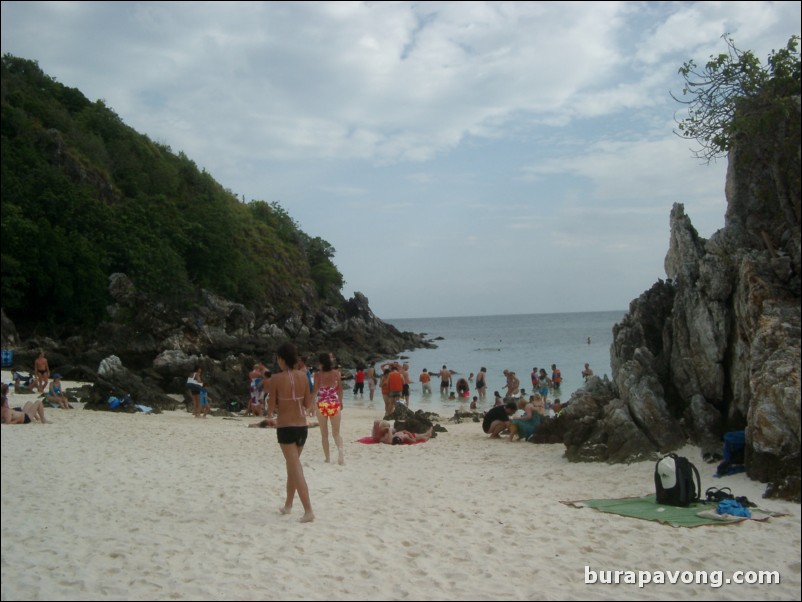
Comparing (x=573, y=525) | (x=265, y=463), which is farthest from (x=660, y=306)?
(x=265, y=463)

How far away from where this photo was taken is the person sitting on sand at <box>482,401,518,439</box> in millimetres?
13977

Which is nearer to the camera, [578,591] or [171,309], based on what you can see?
[578,591]

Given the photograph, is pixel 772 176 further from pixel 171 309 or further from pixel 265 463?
pixel 171 309

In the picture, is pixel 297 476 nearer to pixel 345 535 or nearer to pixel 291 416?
pixel 291 416

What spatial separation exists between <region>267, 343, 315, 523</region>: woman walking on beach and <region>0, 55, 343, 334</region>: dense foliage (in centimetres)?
1761

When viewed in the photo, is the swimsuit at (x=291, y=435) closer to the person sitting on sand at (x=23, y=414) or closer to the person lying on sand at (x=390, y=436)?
the person lying on sand at (x=390, y=436)

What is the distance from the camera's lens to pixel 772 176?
35.0 feet

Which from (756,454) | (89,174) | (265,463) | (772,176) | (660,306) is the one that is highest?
(89,174)

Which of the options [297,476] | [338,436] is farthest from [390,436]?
[297,476]

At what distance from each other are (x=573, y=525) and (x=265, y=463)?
5268 mm

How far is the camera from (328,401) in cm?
1021

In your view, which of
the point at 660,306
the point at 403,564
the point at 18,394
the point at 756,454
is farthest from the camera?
the point at 18,394

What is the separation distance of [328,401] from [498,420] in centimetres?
529

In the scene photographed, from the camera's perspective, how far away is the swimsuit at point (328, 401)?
10.1 m
